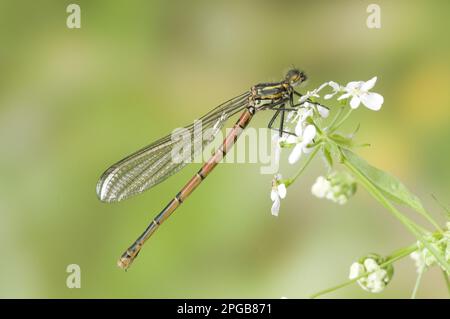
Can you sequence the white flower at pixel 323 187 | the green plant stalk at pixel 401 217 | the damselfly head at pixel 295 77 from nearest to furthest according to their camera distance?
the green plant stalk at pixel 401 217
the white flower at pixel 323 187
the damselfly head at pixel 295 77

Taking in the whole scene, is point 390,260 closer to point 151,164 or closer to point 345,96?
point 345,96

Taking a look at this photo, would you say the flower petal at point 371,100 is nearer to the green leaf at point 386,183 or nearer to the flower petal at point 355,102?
the flower petal at point 355,102

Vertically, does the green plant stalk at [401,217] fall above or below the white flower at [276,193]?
below

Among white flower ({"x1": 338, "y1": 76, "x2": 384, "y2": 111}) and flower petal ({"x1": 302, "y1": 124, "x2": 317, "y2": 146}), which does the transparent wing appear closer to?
white flower ({"x1": 338, "y1": 76, "x2": 384, "y2": 111})

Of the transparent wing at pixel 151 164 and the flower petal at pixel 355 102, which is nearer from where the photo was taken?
the flower petal at pixel 355 102

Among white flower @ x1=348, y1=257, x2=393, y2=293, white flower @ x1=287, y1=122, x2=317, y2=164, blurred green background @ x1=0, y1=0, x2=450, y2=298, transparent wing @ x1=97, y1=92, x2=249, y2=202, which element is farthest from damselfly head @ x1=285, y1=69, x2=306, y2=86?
blurred green background @ x1=0, y1=0, x2=450, y2=298

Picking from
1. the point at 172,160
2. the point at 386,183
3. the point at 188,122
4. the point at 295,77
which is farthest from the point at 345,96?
the point at 188,122

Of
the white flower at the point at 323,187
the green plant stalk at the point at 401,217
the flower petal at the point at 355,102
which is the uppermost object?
the flower petal at the point at 355,102

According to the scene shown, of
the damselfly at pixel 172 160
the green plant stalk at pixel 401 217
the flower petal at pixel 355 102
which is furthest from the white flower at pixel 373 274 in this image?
the damselfly at pixel 172 160
